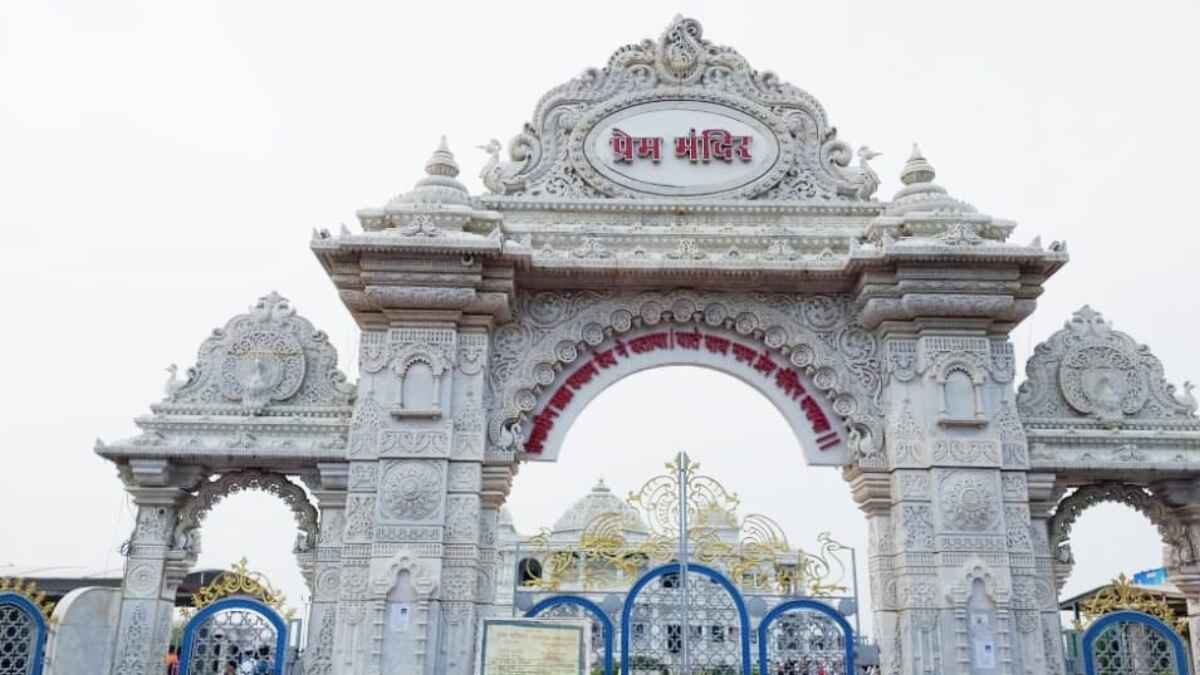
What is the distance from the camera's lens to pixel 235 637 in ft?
28.2

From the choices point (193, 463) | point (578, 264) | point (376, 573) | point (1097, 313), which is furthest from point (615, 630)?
point (1097, 313)

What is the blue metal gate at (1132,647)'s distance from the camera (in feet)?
28.0

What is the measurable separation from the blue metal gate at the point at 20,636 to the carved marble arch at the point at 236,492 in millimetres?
1328

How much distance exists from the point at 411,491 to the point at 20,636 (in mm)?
3615

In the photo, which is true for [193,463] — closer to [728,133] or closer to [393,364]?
[393,364]

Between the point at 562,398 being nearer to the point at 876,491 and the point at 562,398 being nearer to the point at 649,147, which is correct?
the point at 649,147

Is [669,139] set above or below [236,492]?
above

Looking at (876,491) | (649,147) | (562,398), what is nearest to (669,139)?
(649,147)

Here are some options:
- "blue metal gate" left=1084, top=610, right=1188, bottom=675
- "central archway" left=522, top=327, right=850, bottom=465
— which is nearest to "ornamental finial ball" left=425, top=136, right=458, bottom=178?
"central archway" left=522, top=327, right=850, bottom=465

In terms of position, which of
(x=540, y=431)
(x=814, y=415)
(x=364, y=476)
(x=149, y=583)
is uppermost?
(x=814, y=415)

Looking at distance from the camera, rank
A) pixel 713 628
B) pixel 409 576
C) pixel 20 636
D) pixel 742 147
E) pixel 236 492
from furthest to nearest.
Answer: pixel 742 147 → pixel 236 492 → pixel 713 628 → pixel 20 636 → pixel 409 576

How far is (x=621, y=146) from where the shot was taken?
400 inches

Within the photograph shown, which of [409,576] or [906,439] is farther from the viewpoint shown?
[906,439]

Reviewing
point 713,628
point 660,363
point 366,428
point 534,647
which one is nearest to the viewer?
point 534,647
